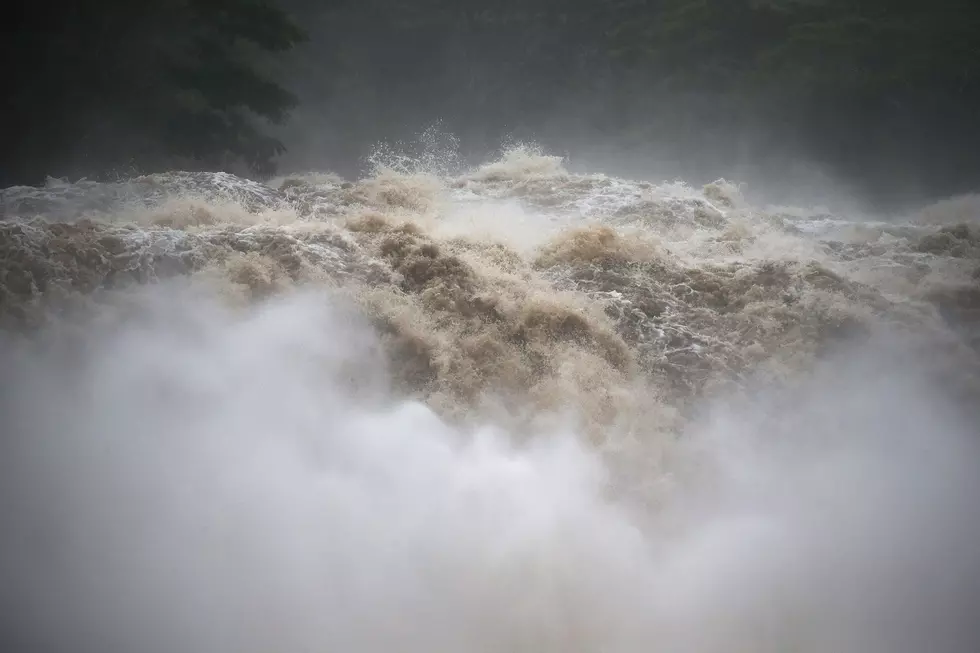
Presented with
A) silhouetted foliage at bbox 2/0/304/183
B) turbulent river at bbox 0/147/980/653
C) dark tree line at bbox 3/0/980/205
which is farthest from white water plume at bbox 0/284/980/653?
dark tree line at bbox 3/0/980/205

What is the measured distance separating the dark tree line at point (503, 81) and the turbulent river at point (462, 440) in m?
5.29

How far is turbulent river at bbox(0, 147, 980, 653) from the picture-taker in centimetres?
338

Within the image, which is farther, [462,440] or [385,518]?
[462,440]

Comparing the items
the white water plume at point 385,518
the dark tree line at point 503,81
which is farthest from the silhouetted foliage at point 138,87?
the white water plume at point 385,518

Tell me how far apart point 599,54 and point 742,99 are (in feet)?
9.48

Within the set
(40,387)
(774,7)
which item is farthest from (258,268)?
(774,7)

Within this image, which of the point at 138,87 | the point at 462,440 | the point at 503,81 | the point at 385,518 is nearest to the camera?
the point at 385,518

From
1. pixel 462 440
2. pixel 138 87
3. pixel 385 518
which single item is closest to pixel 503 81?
pixel 138 87

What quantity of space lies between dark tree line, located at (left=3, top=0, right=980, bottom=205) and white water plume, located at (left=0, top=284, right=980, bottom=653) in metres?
7.62

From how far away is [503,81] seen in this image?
14.9 m

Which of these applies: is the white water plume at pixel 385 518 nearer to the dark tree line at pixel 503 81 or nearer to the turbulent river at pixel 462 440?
the turbulent river at pixel 462 440

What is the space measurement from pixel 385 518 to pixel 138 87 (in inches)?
382

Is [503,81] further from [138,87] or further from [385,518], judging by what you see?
[385,518]

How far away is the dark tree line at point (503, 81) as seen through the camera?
10.8m
